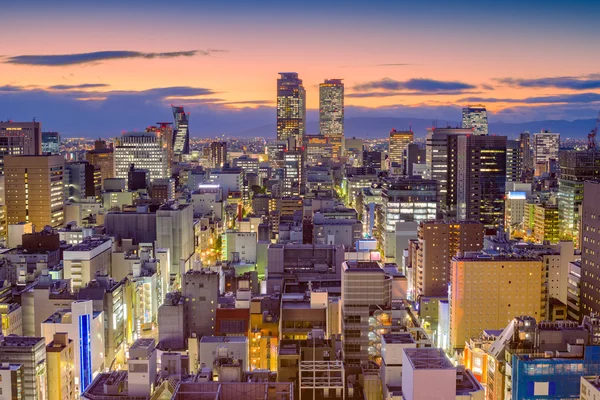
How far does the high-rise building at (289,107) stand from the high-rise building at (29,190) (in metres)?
80.0

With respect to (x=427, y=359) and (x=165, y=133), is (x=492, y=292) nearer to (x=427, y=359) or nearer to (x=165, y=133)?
(x=427, y=359)

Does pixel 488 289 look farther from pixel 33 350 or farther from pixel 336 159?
pixel 336 159

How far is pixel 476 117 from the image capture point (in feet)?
374

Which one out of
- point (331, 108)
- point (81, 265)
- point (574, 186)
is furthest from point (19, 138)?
point (331, 108)

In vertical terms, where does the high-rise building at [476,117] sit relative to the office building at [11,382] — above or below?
above

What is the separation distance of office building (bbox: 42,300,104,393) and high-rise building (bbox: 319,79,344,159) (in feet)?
394

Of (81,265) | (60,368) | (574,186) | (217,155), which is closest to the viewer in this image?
(60,368)

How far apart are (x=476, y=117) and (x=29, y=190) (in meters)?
73.6

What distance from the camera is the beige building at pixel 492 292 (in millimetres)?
33219

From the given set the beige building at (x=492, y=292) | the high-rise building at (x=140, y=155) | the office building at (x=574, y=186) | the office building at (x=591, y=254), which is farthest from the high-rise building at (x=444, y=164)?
the high-rise building at (x=140, y=155)

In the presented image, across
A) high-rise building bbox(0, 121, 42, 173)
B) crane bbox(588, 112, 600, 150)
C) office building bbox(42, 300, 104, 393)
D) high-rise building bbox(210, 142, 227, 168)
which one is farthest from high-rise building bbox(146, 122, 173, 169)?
office building bbox(42, 300, 104, 393)

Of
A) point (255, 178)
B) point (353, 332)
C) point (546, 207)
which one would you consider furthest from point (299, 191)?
point (353, 332)

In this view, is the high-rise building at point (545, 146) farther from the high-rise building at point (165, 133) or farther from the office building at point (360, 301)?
the office building at point (360, 301)

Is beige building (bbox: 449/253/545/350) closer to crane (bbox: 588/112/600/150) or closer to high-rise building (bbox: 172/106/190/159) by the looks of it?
crane (bbox: 588/112/600/150)
